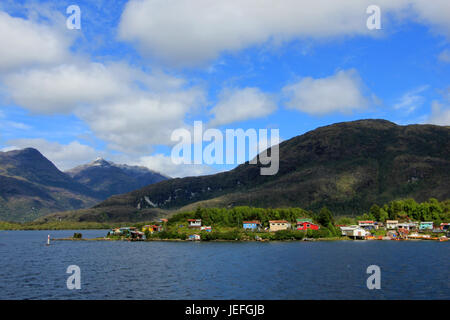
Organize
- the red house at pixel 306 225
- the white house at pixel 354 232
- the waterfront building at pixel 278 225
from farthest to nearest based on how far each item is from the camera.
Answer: the waterfront building at pixel 278 225, the red house at pixel 306 225, the white house at pixel 354 232

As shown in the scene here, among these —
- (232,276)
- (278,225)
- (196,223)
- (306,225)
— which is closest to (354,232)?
(306,225)

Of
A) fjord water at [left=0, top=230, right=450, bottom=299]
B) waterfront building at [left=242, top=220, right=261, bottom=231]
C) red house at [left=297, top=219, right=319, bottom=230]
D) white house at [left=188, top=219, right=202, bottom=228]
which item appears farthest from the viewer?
A: white house at [left=188, top=219, right=202, bottom=228]

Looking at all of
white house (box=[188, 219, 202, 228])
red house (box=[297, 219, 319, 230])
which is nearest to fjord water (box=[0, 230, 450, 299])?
red house (box=[297, 219, 319, 230])

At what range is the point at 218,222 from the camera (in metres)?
200

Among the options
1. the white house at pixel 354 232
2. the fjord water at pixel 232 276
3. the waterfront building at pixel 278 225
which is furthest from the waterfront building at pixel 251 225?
the fjord water at pixel 232 276

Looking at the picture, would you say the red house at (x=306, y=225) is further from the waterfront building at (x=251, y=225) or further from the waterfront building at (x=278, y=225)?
the waterfront building at (x=251, y=225)

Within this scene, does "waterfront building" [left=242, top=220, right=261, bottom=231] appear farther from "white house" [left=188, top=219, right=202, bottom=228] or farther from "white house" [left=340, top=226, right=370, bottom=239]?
"white house" [left=340, top=226, right=370, bottom=239]

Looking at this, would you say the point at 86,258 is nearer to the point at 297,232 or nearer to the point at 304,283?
the point at 304,283

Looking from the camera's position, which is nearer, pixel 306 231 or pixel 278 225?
pixel 306 231

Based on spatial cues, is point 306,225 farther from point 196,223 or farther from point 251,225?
point 196,223

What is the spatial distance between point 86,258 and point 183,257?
2863 centimetres

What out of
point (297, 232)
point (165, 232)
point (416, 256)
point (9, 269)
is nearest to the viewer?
point (9, 269)

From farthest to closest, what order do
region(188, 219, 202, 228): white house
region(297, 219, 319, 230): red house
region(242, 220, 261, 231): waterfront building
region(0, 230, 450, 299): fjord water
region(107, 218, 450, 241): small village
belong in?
region(188, 219, 202, 228): white house < region(242, 220, 261, 231): waterfront building < region(297, 219, 319, 230): red house < region(107, 218, 450, 241): small village < region(0, 230, 450, 299): fjord water
